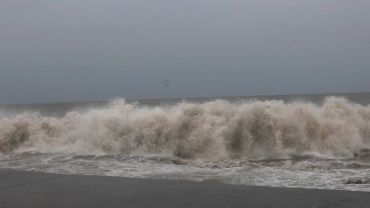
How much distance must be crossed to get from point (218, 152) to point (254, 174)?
4679 millimetres

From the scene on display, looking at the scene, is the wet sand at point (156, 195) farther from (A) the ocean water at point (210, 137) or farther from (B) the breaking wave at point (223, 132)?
(B) the breaking wave at point (223, 132)

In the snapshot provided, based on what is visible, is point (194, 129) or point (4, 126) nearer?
point (194, 129)

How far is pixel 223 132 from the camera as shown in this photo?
12.5m

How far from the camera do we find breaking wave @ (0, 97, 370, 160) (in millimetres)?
12055

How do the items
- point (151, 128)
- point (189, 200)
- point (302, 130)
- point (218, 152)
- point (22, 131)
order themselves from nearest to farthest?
point (189, 200), point (218, 152), point (302, 130), point (151, 128), point (22, 131)

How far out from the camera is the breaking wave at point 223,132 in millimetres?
12055

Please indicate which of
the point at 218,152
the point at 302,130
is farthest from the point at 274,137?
the point at 218,152

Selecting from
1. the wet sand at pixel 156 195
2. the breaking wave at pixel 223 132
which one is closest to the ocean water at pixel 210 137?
the breaking wave at pixel 223 132

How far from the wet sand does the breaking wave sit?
7.45m

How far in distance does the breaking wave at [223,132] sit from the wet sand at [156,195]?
293 inches

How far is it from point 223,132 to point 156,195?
8.99 metres

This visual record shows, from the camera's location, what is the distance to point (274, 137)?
12281 mm

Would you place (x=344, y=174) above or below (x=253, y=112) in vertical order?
below

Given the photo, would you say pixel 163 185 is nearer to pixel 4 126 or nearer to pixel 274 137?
pixel 274 137
